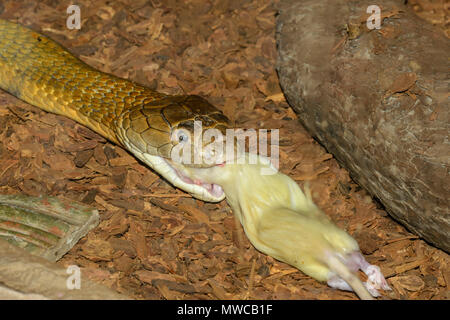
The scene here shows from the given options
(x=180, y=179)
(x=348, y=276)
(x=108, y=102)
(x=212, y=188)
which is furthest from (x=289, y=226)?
(x=108, y=102)

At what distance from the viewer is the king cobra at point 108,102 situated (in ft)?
10.5

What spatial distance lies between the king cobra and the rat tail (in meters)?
0.80

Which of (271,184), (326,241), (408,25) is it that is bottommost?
(326,241)

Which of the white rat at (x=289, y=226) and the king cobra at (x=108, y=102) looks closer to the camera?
the white rat at (x=289, y=226)

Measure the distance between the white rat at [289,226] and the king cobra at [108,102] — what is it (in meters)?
0.18

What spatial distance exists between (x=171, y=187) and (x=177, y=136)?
37 centimetres

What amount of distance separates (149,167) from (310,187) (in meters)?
1.00

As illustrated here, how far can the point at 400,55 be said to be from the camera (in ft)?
9.67

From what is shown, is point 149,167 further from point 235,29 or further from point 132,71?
point 235,29

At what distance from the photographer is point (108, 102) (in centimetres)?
341

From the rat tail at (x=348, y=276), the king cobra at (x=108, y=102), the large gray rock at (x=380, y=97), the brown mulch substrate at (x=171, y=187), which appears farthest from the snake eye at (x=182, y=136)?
the rat tail at (x=348, y=276)

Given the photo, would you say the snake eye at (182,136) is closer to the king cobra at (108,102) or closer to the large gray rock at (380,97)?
the king cobra at (108,102)

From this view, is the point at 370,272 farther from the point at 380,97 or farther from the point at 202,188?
the point at 202,188

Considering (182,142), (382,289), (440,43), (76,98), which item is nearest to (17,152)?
(76,98)
